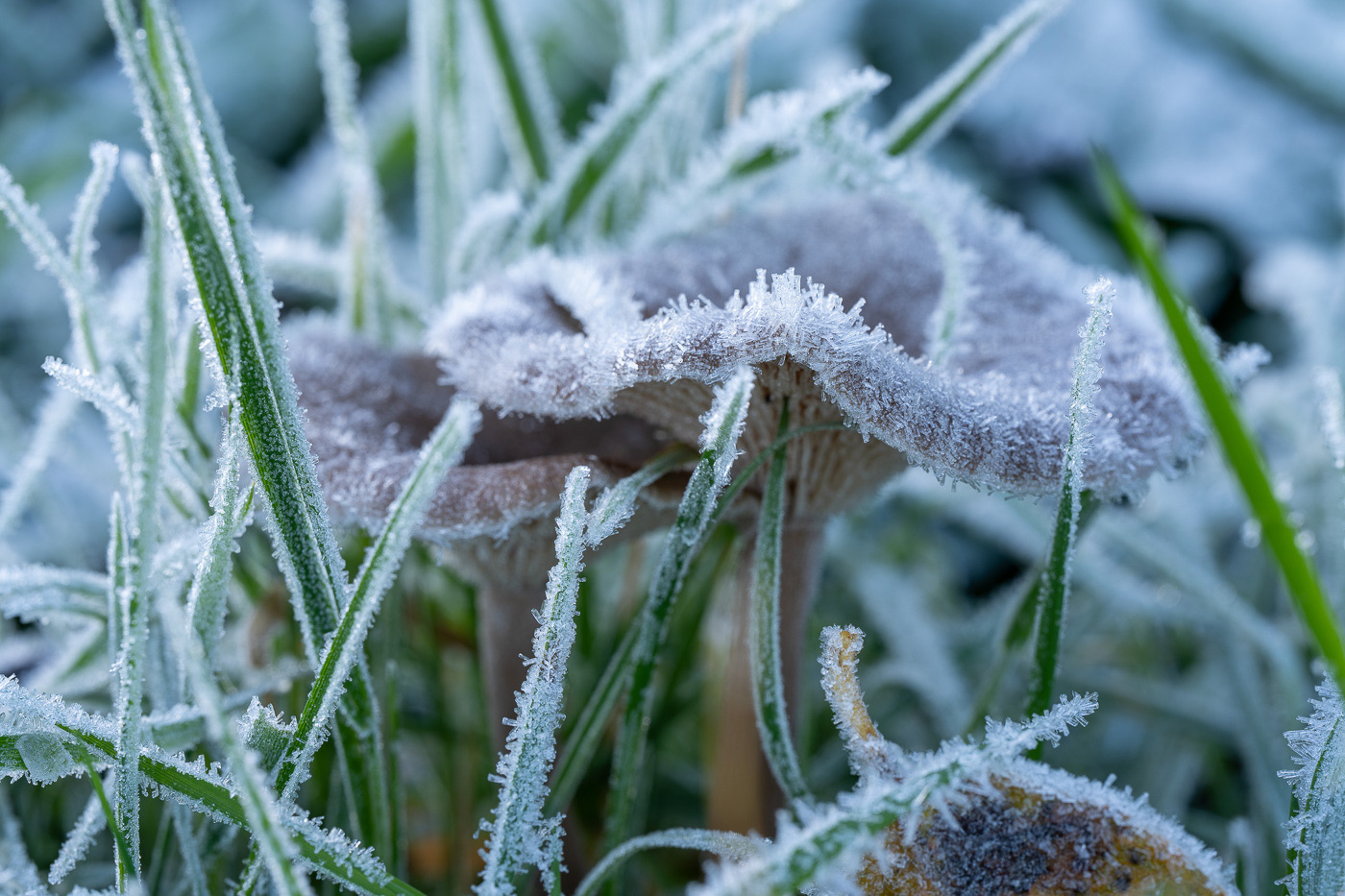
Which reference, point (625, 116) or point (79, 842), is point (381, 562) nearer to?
point (79, 842)

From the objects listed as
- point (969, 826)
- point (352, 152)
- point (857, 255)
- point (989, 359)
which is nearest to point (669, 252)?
point (857, 255)

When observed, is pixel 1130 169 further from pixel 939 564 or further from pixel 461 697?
pixel 461 697

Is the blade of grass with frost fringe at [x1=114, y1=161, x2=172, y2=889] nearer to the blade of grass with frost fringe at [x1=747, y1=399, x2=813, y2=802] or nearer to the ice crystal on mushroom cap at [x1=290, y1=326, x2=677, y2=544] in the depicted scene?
the ice crystal on mushroom cap at [x1=290, y1=326, x2=677, y2=544]

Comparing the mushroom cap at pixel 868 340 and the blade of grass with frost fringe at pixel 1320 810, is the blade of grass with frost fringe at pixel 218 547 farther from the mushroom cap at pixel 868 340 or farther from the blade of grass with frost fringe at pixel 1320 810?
the blade of grass with frost fringe at pixel 1320 810

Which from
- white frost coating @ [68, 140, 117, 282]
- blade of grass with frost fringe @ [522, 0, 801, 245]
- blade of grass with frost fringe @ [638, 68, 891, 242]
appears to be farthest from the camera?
blade of grass with frost fringe @ [522, 0, 801, 245]

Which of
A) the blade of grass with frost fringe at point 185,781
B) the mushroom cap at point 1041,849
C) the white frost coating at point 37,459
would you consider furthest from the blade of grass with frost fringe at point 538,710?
the white frost coating at point 37,459

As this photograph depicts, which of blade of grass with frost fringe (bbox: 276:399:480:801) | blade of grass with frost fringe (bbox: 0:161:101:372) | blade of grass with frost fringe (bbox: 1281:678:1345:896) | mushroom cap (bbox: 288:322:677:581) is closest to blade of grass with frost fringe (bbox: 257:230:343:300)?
mushroom cap (bbox: 288:322:677:581)
